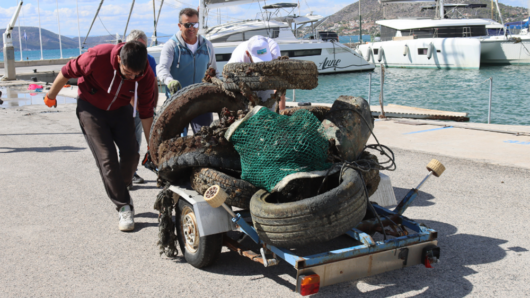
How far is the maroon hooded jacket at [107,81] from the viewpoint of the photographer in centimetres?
462

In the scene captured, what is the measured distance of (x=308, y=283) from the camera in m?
3.11

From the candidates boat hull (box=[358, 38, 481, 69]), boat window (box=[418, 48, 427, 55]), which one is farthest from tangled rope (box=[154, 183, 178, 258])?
boat window (box=[418, 48, 427, 55])

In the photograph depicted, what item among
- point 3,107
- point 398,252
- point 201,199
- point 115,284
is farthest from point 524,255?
point 3,107

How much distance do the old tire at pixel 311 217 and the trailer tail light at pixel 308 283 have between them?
232mm

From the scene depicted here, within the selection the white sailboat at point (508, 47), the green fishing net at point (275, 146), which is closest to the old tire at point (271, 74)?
the green fishing net at point (275, 146)

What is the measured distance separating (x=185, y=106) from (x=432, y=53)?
44.2m

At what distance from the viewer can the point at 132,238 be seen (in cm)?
477

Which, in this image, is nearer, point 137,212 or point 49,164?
point 137,212

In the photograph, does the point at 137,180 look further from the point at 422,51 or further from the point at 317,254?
the point at 422,51

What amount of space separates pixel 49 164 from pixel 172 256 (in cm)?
469

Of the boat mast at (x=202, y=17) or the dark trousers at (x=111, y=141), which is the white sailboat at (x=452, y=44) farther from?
the dark trousers at (x=111, y=141)

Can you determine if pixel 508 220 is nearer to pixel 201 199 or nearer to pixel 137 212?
pixel 201 199

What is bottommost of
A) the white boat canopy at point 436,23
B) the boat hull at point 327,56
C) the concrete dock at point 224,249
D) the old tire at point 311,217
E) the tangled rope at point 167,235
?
the concrete dock at point 224,249

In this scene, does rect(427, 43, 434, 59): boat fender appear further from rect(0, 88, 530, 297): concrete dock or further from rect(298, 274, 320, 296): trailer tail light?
rect(298, 274, 320, 296): trailer tail light
